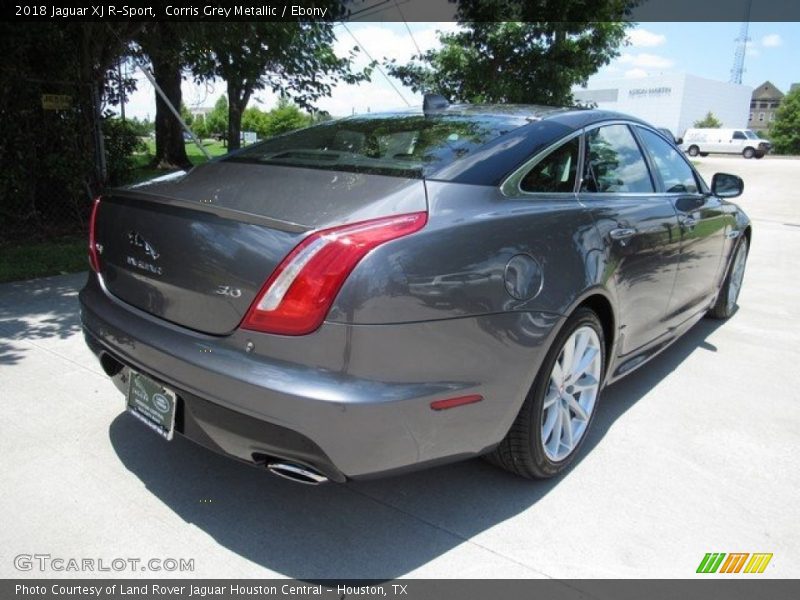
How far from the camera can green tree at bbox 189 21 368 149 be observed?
27.7 ft

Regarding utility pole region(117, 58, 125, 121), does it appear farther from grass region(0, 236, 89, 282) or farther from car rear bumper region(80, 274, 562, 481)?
car rear bumper region(80, 274, 562, 481)

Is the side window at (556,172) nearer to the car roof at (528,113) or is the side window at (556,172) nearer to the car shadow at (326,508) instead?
the car roof at (528,113)

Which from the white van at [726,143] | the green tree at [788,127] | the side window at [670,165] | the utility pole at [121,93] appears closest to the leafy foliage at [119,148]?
the utility pole at [121,93]

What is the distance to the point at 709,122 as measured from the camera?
76.5m

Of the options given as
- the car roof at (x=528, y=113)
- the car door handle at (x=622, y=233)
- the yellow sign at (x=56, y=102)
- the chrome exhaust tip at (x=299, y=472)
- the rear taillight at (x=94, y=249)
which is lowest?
the chrome exhaust tip at (x=299, y=472)

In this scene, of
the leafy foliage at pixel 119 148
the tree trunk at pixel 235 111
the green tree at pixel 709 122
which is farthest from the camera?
the green tree at pixel 709 122

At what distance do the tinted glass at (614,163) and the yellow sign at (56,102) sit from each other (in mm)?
6408

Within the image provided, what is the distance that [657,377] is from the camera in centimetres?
397

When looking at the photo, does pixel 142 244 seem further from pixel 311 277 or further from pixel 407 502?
pixel 407 502

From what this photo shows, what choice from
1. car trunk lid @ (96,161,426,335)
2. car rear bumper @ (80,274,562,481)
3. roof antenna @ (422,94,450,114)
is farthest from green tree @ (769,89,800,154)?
car trunk lid @ (96,161,426,335)

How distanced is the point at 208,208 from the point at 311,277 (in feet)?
1.82

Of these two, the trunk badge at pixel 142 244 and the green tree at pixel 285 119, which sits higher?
the green tree at pixel 285 119

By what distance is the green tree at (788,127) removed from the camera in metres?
67.1

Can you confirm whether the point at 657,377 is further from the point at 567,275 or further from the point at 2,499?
the point at 2,499
